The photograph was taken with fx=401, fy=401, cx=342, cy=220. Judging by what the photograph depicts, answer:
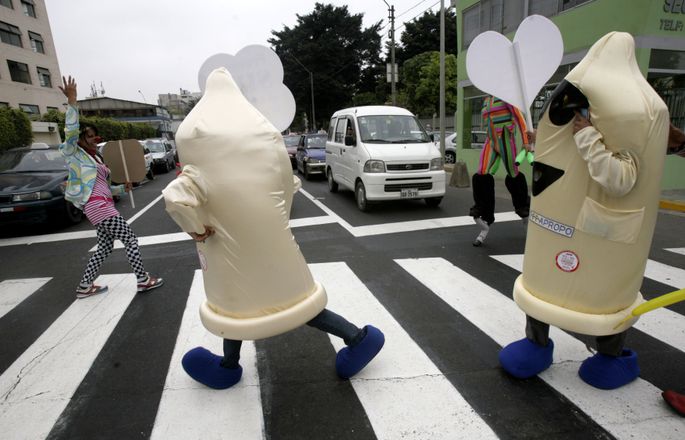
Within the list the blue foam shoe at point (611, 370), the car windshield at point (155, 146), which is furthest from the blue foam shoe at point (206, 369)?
the car windshield at point (155, 146)

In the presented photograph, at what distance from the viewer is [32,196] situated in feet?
24.0

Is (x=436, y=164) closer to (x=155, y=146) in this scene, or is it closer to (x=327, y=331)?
(x=327, y=331)

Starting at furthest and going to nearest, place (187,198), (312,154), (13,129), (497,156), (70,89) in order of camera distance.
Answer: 1. (13,129)
2. (312,154)
3. (497,156)
4. (70,89)
5. (187,198)

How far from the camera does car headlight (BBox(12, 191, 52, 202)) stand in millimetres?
7227

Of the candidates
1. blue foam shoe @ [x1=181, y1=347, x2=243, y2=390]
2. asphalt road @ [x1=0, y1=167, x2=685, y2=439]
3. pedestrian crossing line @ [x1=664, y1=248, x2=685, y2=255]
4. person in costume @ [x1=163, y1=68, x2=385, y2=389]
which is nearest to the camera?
person in costume @ [x1=163, y1=68, x2=385, y2=389]

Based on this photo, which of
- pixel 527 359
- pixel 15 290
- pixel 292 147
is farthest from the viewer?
pixel 292 147

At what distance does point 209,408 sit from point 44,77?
44378 mm

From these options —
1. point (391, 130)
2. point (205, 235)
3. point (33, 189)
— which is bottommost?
point (33, 189)

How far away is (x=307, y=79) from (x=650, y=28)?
40905 mm

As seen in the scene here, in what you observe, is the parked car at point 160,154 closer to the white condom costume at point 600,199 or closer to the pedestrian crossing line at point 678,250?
the pedestrian crossing line at point 678,250

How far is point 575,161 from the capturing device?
2.11 metres

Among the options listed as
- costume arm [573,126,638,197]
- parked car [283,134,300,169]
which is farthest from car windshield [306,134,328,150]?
costume arm [573,126,638,197]

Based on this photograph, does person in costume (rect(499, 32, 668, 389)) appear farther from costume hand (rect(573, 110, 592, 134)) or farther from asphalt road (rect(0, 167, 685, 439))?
asphalt road (rect(0, 167, 685, 439))

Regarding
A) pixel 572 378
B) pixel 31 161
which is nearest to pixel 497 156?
pixel 572 378
